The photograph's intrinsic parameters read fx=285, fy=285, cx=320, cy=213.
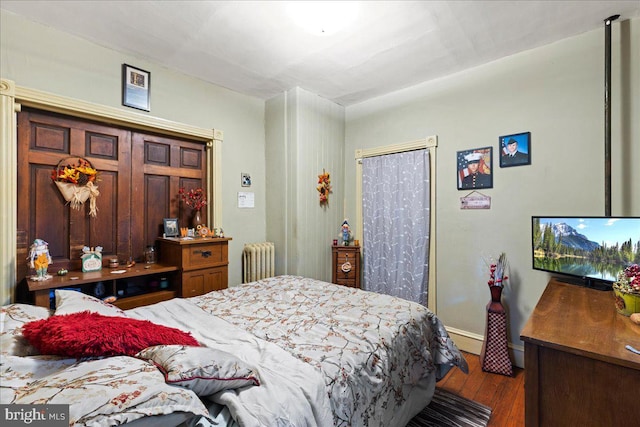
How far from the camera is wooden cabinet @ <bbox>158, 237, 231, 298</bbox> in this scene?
8.25 ft

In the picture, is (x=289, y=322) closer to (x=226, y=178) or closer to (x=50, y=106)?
(x=226, y=178)

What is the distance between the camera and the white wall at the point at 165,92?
2006 millimetres

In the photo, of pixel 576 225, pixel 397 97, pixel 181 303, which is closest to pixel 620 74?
pixel 576 225

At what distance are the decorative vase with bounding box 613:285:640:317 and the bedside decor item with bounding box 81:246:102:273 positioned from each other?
3.40 m

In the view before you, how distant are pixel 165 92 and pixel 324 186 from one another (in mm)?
1882

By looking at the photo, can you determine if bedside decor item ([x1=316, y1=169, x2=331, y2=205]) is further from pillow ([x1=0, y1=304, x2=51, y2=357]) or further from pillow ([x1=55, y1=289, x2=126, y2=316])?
pillow ([x1=0, y1=304, x2=51, y2=357])

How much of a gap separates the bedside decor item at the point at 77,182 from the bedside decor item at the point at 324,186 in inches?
83.9

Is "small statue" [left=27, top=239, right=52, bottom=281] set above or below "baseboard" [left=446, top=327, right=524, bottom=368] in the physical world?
above

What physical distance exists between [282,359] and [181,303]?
984 millimetres

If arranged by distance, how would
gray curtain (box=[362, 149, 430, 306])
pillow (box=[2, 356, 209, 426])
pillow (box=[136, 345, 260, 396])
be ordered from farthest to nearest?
1. gray curtain (box=[362, 149, 430, 306])
2. pillow (box=[136, 345, 260, 396])
3. pillow (box=[2, 356, 209, 426])

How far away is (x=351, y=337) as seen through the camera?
4.49ft

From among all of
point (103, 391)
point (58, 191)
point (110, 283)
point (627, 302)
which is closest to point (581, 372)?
point (627, 302)

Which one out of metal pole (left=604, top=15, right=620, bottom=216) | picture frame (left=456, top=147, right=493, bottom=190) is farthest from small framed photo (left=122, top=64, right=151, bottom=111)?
metal pole (left=604, top=15, right=620, bottom=216)

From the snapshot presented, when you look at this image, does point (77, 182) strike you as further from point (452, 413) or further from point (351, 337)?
point (452, 413)
